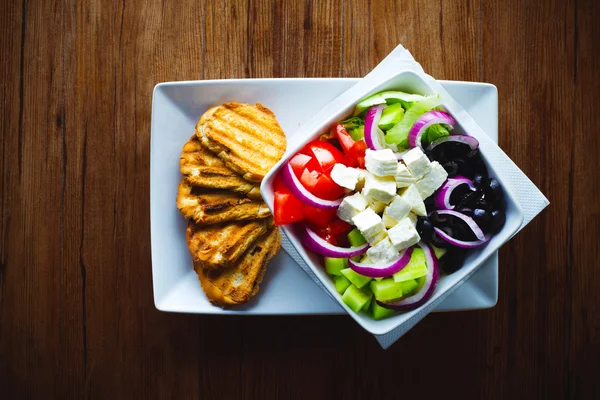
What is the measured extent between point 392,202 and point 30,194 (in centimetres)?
167

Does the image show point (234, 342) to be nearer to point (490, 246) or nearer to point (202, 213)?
point (202, 213)

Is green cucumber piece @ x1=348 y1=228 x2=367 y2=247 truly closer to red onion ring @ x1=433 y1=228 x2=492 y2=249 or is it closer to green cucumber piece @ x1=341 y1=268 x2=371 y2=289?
green cucumber piece @ x1=341 y1=268 x2=371 y2=289

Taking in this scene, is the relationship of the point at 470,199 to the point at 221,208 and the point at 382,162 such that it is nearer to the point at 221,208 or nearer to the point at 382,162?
the point at 382,162

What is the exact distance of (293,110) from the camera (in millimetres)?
1783

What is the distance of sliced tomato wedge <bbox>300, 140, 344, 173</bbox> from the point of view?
1390 millimetres

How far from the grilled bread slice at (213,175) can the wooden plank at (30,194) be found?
729 millimetres

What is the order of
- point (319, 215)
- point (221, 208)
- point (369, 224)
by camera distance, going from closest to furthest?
1. point (369, 224)
2. point (319, 215)
3. point (221, 208)

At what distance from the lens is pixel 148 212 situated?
203cm

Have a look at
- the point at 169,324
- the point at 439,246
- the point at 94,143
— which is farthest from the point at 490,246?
the point at 94,143

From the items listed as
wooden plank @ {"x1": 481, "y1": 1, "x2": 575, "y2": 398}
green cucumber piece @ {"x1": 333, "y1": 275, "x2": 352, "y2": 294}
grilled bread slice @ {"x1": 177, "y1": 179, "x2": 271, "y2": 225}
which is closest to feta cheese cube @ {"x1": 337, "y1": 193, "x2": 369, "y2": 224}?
green cucumber piece @ {"x1": 333, "y1": 275, "x2": 352, "y2": 294}

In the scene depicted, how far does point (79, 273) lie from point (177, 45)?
1105mm

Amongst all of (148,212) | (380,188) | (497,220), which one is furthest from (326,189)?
(148,212)

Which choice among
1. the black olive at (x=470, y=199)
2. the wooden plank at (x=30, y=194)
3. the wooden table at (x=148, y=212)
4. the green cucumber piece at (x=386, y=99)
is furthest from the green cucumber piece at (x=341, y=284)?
the wooden plank at (x=30, y=194)

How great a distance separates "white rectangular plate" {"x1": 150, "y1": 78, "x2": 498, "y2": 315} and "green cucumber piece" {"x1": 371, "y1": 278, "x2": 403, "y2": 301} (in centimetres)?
40
